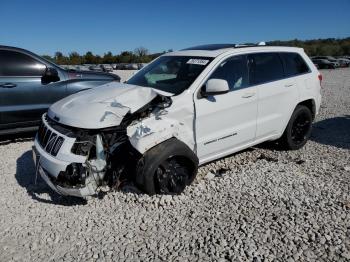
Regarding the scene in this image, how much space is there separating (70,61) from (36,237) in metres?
84.3

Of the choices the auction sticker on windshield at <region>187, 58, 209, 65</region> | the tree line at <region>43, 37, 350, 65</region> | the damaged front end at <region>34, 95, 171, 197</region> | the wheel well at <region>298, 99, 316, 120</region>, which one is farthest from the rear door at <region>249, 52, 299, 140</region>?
the tree line at <region>43, 37, 350, 65</region>

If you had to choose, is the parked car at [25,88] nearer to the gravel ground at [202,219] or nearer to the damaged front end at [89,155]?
the gravel ground at [202,219]

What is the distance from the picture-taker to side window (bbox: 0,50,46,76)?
6344 mm

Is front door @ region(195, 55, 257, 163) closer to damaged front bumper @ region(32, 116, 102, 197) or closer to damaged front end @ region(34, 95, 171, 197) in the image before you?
damaged front end @ region(34, 95, 171, 197)

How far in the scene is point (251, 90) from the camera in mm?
4973

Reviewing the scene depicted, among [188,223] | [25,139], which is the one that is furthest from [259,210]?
[25,139]

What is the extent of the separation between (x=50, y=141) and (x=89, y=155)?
55cm

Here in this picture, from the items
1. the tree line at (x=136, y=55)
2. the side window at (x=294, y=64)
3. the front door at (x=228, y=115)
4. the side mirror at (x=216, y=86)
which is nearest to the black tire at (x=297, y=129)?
the side window at (x=294, y=64)

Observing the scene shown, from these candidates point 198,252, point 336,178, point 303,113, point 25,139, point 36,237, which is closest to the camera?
point 198,252

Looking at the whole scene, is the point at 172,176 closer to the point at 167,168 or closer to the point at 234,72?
the point at 167,168

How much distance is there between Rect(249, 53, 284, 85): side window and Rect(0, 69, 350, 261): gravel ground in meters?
1.31

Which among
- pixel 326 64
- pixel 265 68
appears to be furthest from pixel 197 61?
pixel 326 64

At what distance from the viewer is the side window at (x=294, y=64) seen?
18.8ft

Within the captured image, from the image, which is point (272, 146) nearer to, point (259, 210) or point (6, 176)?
point (259, 210)
